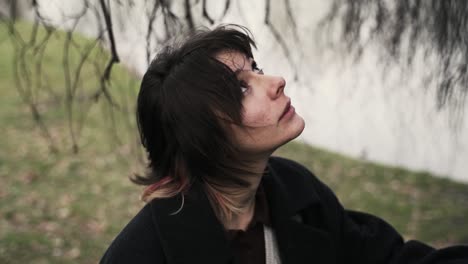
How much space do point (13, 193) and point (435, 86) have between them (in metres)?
4.30

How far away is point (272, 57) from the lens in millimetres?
2764

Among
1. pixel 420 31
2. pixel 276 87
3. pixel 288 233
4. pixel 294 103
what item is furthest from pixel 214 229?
pixel 294 103

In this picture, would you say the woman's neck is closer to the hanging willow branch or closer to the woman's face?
the woman's face

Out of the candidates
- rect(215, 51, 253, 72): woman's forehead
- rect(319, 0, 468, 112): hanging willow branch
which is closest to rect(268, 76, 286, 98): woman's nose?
rect(215, 51, 253, 72): woman's forehead

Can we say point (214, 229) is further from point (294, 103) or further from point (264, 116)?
point (294, 103)

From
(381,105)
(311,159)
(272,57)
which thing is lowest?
(311,159)

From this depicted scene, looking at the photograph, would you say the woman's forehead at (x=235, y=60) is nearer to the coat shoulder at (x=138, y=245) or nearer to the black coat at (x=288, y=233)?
the black coat at (x=288, y=233)

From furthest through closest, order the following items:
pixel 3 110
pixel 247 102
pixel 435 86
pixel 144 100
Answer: pixel 3 110 < pixel 435 86 < pixel 144 100 < pixel 247 102

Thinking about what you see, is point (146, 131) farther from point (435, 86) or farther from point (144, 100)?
point (435, 86)

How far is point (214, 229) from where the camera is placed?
1.95 metres

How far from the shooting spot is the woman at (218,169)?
1855 mm

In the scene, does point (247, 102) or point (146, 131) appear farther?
point (146, 131)

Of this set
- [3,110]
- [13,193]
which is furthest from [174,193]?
[3,110]

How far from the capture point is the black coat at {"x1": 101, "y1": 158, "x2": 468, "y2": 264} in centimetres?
189
